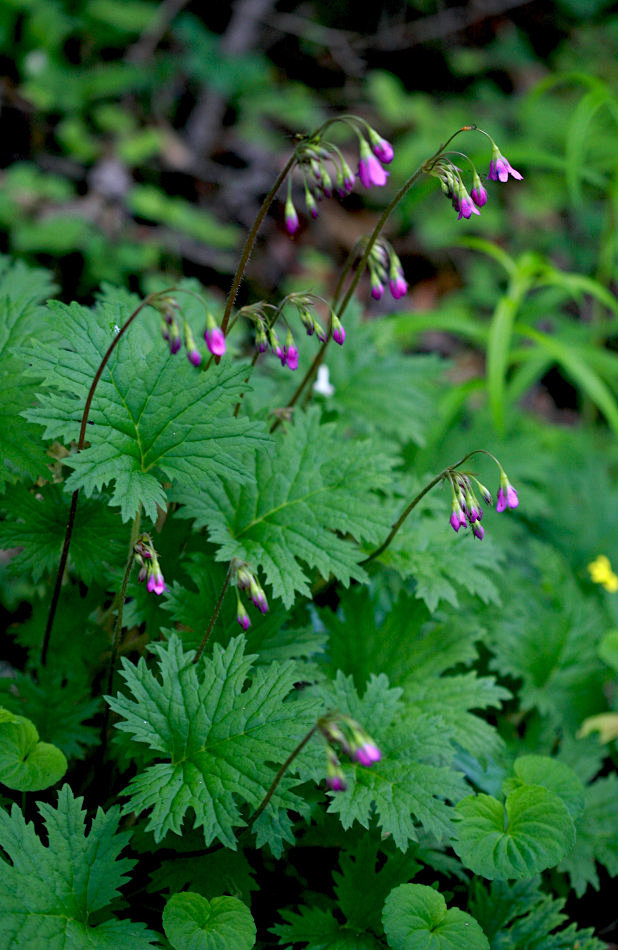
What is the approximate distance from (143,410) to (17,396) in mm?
347

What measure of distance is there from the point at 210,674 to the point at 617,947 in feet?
5.32

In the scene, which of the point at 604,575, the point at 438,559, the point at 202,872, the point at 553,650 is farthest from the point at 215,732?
the point at 604,575

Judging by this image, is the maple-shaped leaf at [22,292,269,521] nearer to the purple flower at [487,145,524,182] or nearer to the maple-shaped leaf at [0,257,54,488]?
the maple-shaped leaf at [0,257,54,488]

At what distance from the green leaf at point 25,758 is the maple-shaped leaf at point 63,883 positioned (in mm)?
77

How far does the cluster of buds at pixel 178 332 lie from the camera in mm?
1548

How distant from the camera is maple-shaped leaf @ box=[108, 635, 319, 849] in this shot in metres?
1.71

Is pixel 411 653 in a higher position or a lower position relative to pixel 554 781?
lower

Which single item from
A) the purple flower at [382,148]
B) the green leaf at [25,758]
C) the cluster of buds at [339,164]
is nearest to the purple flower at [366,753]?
the green leaf at [25,758]

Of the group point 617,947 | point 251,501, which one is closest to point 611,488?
point 617,947

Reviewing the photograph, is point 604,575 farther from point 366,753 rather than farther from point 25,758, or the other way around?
point 25,758

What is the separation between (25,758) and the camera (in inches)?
73.0

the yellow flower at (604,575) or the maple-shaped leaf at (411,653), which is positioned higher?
the maple-shaped leaf at (411,653)

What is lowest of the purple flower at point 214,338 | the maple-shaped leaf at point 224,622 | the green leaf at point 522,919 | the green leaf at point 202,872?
the green leaf at point 522,919

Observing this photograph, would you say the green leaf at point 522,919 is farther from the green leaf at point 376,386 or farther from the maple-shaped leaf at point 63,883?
the green leaf at point 376,386
